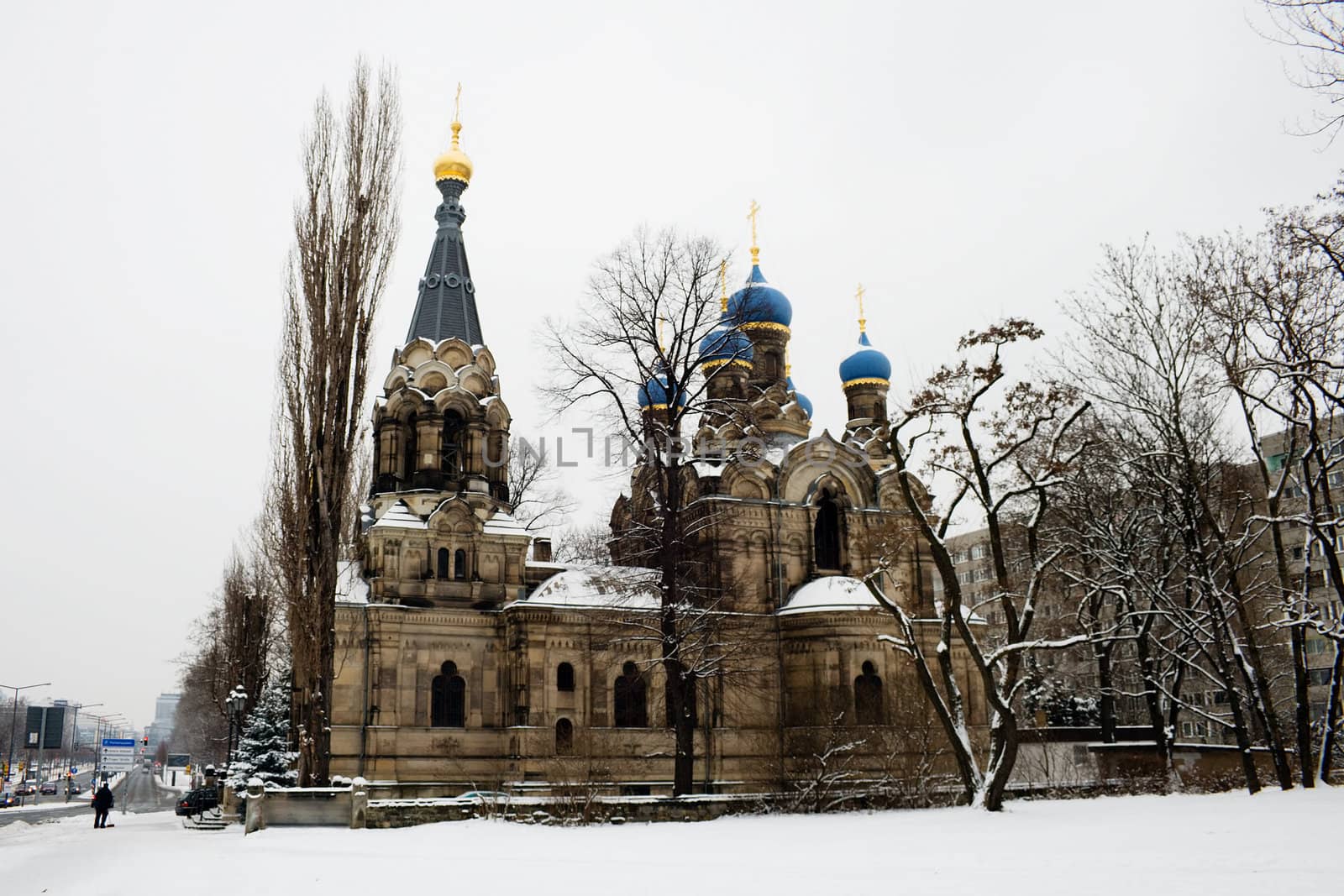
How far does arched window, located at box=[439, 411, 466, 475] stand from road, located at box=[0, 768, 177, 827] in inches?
583

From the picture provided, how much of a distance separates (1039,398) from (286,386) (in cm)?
1347

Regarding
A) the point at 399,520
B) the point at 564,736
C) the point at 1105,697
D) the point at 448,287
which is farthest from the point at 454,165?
the point at 1105,697

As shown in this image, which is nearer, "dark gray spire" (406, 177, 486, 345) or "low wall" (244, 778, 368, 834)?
"low wall" (244, 778, 368, 834)

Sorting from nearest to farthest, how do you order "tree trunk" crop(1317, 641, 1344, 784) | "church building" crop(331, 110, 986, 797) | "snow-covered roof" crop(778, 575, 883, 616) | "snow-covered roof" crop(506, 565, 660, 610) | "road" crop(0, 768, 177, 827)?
"tree trunk" crop(1317, 641, 1344, 784) → "snow-covered roof" crop(506, 565, 660, 610) → "church building" crop(331, 110, 986, 797) → "snow-covered roof" crop(778, 575, 883, 616) → "road" crop(0, 768, 177, 827)

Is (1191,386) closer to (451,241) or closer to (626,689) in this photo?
(626,689)

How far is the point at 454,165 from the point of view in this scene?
1228 inches

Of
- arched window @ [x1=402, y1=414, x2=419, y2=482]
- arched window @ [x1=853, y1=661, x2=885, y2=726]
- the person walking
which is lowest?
the person walking

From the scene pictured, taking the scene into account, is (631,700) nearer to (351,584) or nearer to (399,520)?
(399,520)

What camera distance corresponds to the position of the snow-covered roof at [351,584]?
26.6 m

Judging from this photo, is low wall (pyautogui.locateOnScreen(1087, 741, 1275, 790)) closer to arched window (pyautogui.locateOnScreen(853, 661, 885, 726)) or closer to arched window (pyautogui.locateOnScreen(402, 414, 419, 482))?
arched window (pyautogui.locateOnScreen(853, 661, 885, 726))

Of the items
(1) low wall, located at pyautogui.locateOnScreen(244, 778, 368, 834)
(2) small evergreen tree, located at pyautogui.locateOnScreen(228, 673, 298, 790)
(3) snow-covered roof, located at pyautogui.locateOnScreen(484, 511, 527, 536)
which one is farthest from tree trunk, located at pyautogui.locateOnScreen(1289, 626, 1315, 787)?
(2) small evergreen tree, located at pyautogui.locateOnScreen(228, 673, 298, 790)

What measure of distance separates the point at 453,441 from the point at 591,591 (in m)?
5.46

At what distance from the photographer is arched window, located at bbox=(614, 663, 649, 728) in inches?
1108

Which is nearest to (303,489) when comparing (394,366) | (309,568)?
(309,568)
